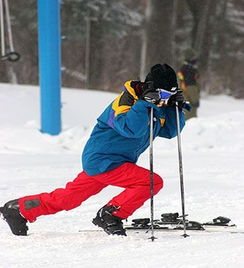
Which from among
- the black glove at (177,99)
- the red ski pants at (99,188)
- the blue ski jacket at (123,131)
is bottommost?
the red ski pants at (99,188)

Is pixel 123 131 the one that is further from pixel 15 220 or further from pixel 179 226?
pixel 15 220

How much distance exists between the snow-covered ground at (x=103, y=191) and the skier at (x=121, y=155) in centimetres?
19

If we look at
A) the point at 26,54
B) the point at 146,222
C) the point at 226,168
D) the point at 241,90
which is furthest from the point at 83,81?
the point at 146,222

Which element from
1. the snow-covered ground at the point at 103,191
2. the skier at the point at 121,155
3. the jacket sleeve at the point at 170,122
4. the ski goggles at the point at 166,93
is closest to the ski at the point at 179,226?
the snow-covered ground at the point at 103,191

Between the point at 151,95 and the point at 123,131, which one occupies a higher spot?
the point at 151,95


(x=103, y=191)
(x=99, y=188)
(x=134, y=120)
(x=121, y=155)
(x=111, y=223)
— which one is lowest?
(x=103, y=191)

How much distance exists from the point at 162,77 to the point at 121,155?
0.65m

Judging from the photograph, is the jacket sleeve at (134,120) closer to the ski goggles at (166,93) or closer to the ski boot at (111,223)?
the ski goggles at (166,93)

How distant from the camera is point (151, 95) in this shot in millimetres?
3541

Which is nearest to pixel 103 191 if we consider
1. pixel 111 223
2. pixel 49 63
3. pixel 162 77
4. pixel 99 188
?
pixel 99 188

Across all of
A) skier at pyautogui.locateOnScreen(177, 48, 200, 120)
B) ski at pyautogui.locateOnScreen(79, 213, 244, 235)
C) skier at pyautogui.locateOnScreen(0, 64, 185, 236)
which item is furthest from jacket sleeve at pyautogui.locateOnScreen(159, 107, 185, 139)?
skier at pyautogui.locateOnScreen(177, 48, 200, 120)

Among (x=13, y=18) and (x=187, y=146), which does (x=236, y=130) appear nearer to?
(x=187, y=146)

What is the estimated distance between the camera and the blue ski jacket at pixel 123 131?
3.56 meters

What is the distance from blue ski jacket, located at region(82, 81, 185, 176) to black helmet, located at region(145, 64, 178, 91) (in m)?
0.16
